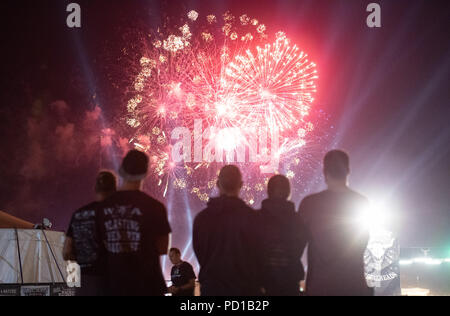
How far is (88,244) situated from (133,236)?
67 cm

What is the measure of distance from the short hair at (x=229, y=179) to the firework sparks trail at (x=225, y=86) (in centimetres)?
1709

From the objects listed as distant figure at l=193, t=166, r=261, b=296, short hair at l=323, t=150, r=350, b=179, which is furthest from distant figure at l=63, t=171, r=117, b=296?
short hair at l=323, t=150, r=350, b=179

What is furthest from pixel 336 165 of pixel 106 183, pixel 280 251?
pixel 106 183

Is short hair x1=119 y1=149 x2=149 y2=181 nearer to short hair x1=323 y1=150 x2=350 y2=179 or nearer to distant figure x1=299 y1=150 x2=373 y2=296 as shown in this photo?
distant figure x1=299 y1=150 x2=373 y2=296

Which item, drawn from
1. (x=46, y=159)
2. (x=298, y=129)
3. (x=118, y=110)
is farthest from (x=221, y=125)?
(x=46, y=159)

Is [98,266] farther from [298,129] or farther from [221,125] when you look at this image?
[298,129]

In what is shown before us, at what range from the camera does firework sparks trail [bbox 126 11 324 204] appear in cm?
2156

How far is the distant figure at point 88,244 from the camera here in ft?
16.4

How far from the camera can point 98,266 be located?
197 inches

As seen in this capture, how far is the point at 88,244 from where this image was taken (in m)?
5.08

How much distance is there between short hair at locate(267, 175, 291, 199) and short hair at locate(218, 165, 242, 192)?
34cm
